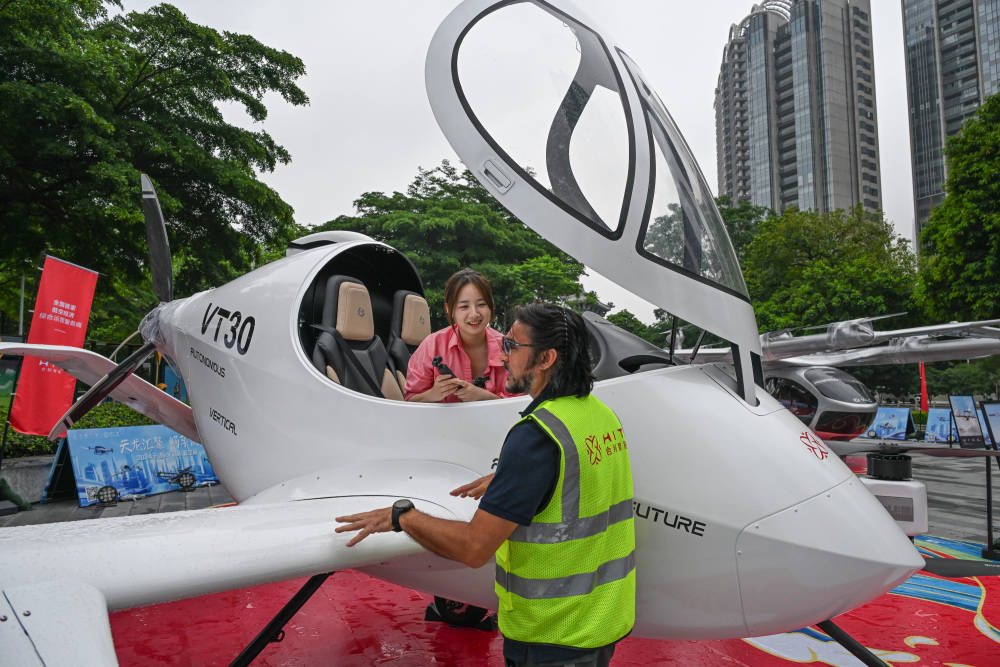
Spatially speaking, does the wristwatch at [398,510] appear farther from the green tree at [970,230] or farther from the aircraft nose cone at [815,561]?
the green tree at [970,230]

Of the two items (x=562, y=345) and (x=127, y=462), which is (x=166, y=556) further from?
(x=127, y=462)

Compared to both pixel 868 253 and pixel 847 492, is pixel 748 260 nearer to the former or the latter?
pixel 868 253

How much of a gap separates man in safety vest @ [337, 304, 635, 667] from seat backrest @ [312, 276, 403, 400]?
170 centimetres

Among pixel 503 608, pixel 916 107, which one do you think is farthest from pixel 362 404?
pixel 916 107

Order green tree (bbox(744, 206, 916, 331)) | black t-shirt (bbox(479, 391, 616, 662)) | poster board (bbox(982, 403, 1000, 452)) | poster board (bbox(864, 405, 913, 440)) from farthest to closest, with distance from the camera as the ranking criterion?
1. green tree (bbox(744, 206, 916, 331))
2. poster board (bbox(864, 405, 913, 440))
3. poster board (bbox(982, 403, 1000, 452))
4. black t-shirt (bbox(479, 391, 616, 662))

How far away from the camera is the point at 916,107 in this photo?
73.2 metres

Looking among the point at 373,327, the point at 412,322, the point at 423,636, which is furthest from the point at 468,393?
the point at 423,636

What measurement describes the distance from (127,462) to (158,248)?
5102mm

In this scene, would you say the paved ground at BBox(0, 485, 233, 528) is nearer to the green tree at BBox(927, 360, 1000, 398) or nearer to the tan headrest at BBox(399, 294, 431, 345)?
the tan headrest at BBox(399, 294, 431, 345)

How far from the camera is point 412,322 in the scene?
13.5 ft

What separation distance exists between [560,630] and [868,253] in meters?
35.6

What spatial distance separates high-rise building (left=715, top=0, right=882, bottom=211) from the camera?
74.4 metres

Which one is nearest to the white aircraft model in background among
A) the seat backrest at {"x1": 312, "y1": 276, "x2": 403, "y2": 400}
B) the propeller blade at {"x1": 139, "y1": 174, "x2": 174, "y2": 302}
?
the seat backrest at {"x1": 312, "y1": 276, "x2": 403, "y2": 400}

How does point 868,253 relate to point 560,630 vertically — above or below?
above
